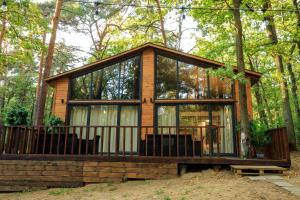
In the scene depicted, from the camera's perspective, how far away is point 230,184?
5031 millimetres

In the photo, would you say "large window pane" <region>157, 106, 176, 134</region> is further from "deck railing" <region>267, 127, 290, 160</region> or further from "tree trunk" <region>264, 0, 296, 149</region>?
"tree trunk" <region>264, 0, 296, 149</region>

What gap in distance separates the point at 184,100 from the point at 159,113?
42.3 inches

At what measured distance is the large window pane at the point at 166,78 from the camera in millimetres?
9453

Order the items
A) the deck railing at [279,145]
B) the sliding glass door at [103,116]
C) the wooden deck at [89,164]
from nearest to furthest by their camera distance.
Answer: the deck railing at [279,145] → the wooden deck at [89,164] → the sliding glass door at [103,116]

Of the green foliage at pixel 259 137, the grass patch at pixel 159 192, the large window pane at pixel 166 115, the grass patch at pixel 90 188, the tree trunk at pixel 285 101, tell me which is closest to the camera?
the grass patch at pixel 159 192

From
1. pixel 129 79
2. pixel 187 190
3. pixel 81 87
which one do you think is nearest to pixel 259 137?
pixel 187 190

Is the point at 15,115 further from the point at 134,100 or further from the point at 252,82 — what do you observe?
the point at 252,82

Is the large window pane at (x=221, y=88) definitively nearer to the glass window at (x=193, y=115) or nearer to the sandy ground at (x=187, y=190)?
the glass window at (x=193, y=115)

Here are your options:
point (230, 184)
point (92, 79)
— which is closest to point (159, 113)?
point (92, 79)

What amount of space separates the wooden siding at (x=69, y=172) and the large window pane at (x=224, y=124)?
117 inches

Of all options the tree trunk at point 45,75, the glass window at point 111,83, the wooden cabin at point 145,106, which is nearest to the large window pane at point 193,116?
the wooden cabin at point 145,106

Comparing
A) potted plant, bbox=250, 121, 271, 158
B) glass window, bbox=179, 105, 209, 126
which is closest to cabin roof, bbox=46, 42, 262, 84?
glass window, bbox=179, 105, 209, 126

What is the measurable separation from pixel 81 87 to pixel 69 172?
13.5 ft

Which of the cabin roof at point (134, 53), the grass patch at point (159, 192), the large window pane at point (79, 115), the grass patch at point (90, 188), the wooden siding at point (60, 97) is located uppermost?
the cabin roof at point (134, 53)
